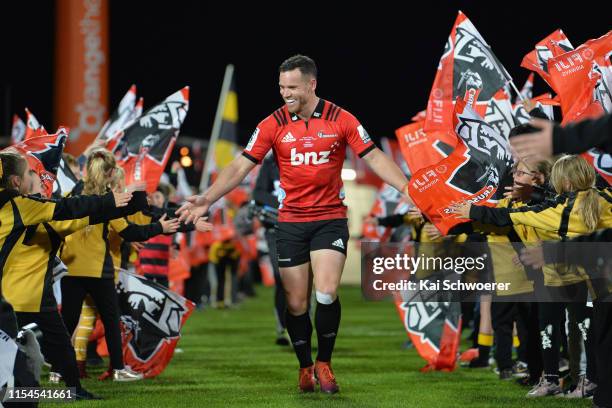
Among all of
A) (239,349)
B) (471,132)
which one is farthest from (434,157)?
(239,349)

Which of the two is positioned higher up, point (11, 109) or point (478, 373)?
point (11, 109)

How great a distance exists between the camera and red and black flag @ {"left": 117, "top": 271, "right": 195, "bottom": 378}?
8.74 m

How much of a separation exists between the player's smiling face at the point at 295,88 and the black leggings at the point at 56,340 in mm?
2339

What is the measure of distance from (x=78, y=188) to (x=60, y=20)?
1846cm

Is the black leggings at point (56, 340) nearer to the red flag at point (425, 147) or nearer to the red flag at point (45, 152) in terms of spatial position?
the red flag at point (45, 152)

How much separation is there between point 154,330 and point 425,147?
293 centimetres

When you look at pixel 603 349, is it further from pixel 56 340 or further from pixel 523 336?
pixel 56 340

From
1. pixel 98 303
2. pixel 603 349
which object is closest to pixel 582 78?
pixel 603 349

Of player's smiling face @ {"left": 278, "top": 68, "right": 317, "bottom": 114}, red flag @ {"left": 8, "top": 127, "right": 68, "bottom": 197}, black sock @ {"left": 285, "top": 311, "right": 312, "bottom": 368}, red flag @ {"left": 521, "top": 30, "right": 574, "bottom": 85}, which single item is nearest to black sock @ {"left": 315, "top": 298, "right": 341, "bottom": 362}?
black sock @ {"left": 285, "top": 311, "right": 312, "bottom": 368}

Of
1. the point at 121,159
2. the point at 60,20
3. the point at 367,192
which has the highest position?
the point at 60,20

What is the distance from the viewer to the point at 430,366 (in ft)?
30.3

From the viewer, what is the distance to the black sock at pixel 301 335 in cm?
769

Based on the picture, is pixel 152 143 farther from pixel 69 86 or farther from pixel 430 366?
pixel 69 86

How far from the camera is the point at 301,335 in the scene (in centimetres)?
779
